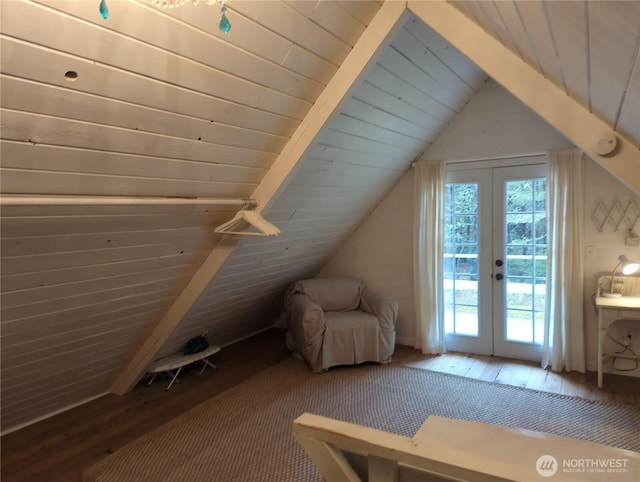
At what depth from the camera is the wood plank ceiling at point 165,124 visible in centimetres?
132

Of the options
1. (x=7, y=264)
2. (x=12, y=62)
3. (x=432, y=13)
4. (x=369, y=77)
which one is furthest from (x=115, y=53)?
(x=369, y=77)

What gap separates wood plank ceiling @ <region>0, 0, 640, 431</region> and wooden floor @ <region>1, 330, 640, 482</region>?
0.23m

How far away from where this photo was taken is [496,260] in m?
3.96

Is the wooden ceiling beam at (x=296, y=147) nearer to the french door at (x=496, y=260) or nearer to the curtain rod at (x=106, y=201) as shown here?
the curtain rod at (x=106, y=201)

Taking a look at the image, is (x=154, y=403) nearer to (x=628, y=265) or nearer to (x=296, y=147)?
(x=296, y=147)

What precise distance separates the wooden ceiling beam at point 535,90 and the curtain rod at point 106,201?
4.61 ft

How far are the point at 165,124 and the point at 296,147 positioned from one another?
0.83 m

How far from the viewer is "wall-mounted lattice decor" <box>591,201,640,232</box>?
3350 mm

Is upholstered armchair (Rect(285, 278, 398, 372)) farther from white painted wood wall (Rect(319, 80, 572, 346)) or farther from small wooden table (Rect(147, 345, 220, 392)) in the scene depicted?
small wooden table (Rect(147, 345, 220, 392))

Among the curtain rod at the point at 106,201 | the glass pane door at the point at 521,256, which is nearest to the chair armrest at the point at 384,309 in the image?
the glass pane door at the point at 521,256

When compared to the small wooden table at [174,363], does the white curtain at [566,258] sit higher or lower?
higher

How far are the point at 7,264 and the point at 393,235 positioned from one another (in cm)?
339

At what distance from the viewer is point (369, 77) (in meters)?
2.59

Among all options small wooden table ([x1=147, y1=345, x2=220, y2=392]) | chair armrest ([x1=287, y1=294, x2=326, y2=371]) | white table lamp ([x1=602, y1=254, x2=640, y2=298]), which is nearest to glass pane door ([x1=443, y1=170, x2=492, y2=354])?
white table lamp ([x1=602, y1=254, x2=640, y2=298])
